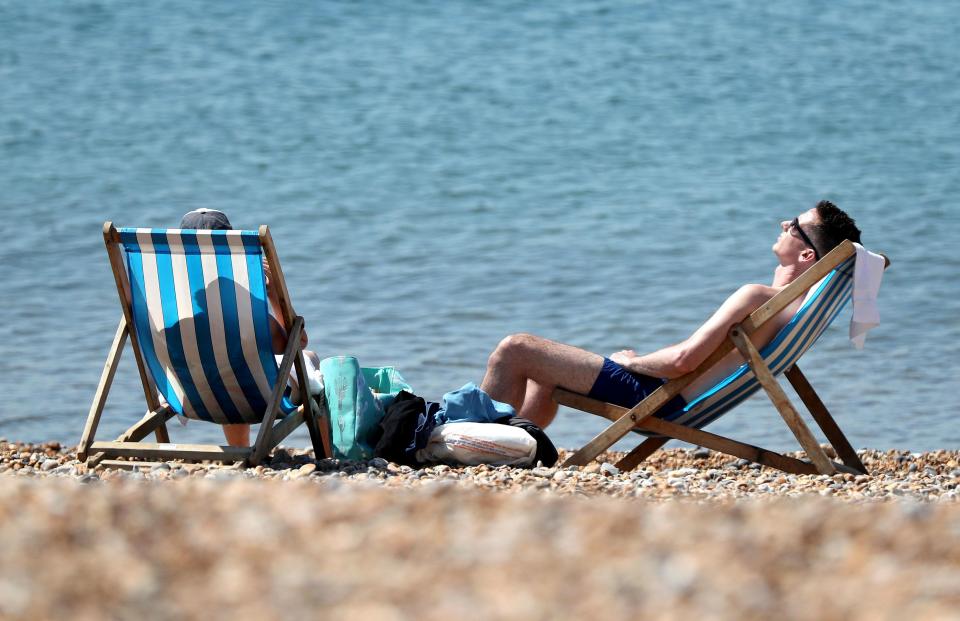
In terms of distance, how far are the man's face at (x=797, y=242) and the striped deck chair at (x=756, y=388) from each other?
0.21 meters

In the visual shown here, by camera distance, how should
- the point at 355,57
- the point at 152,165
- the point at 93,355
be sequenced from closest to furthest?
the point at 93,355
the point at 152,165
the point at 355,57

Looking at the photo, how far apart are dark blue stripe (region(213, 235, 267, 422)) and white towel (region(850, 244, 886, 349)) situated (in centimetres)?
230

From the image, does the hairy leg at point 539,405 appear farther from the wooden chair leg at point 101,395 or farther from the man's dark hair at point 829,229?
the wooden chair leg at point 101,395

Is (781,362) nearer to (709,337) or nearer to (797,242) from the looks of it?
(709,337)

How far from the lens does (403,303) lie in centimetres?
874

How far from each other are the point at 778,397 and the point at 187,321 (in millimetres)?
2246

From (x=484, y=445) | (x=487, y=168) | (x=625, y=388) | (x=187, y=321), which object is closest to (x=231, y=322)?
(x=187, y=321)

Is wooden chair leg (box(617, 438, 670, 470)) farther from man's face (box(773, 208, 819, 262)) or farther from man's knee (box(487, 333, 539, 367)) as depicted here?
man's face (box(773, 208, 819, 262))

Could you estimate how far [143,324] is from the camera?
4.62 metres

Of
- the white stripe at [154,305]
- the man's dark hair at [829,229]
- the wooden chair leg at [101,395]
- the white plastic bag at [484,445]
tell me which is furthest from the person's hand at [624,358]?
the wooden chair leg at [101,395]

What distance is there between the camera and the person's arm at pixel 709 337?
15.7ft

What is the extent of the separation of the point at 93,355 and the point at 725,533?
593cm

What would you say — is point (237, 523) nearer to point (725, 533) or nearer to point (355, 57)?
point (725, 533)

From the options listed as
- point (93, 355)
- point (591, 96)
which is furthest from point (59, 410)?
point (591, 96)
